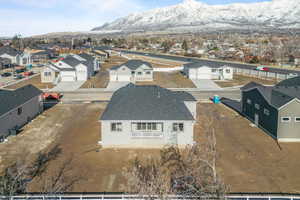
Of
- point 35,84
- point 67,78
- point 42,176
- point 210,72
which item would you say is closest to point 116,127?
point 42,176

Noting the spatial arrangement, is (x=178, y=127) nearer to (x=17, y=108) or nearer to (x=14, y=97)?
(x=17, y=108)

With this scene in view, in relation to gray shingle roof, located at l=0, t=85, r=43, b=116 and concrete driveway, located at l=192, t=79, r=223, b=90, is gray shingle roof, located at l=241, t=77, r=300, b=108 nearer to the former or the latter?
concrete driveway, located at l=192, t=79, r=223, b=90

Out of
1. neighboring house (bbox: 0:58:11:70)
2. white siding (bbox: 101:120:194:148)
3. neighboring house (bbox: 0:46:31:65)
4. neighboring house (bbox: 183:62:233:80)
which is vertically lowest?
white siding (bbox: 101:120:194:148)

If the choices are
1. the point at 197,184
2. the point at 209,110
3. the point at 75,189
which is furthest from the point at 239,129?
the point at 75,189

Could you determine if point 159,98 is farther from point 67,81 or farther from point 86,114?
point 67,81

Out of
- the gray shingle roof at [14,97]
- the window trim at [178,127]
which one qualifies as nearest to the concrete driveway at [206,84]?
the window trim at [178,127]

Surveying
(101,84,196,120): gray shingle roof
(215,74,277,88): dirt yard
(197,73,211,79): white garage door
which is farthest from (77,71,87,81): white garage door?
(101,84,196,120): gray shingle roof
